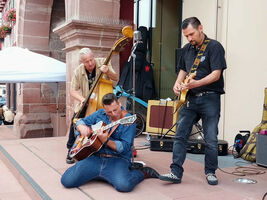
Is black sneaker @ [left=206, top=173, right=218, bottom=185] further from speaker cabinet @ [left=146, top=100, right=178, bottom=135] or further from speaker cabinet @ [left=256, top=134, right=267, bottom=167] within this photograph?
speaker cabinet @ [left=146, top=100, right=178, bottom=135]

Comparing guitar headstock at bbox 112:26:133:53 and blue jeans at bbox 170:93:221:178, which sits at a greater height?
guitar headstock at bbox 112:26:133:53

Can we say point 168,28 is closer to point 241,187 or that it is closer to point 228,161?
point 228,161

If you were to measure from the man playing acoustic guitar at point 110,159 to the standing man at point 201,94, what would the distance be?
13.9 inches

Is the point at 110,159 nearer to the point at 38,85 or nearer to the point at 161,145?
the point at 161,145

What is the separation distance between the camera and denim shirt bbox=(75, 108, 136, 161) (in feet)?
10.4

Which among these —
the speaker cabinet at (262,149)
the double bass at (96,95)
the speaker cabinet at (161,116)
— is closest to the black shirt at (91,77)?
the double bass at (96,95)

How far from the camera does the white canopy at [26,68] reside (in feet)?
24.4

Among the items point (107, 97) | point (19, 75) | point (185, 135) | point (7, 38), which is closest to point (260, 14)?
point (185, 135)

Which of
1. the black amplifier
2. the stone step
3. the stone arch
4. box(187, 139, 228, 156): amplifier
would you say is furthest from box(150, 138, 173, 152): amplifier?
the stone arch

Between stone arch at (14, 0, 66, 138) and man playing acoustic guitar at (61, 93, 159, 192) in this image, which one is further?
stone arch at (14, 0, 66, 138)

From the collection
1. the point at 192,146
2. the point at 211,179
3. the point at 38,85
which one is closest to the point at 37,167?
the point at 211,179

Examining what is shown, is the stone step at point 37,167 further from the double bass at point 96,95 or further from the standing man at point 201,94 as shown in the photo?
the standing man at point 201,94

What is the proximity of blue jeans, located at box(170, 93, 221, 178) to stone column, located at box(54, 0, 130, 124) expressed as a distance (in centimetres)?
314

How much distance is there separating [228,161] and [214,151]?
1266 millimetres
